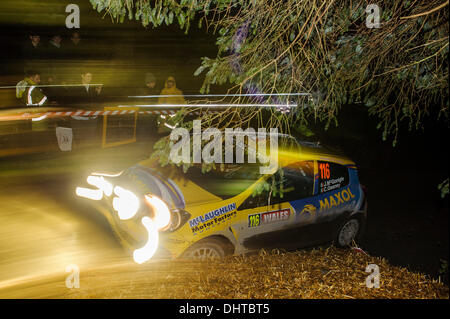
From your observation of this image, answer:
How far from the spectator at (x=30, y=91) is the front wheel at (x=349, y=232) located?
797 centimetres

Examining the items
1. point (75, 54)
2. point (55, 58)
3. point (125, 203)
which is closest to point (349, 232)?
point (125, 203)

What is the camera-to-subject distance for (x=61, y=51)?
13.7 m

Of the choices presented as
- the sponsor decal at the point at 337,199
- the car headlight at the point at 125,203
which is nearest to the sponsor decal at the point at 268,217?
the sponsor decal at the point at 337,199

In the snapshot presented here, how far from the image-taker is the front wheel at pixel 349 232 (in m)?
5.00

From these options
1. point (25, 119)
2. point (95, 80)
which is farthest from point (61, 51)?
point (25, 119)

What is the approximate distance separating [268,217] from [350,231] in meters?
1.49

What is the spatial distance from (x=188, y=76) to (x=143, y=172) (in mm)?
12669

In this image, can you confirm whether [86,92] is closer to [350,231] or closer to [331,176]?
[331,176]

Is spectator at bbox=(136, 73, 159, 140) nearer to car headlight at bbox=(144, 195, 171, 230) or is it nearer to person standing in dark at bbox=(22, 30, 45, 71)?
person standing in dark at bbox=(22, 30, 45, 71)

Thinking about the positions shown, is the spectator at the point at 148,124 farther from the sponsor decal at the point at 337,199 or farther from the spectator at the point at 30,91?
the sponsor decal at the point at 337,199

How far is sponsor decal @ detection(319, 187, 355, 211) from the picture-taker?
4.75 metres

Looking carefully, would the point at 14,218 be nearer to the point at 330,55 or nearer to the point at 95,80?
the point at 330,55

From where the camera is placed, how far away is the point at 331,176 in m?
4.85

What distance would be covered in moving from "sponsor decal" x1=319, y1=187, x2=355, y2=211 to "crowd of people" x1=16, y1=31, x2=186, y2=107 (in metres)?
6.74
